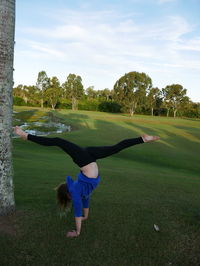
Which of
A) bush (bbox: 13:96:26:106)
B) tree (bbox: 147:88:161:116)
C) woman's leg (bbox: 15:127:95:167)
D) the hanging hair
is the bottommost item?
the hanging hair

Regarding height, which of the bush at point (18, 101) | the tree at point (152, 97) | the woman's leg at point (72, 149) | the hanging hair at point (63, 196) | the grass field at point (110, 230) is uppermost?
the tree at point (152, 97)

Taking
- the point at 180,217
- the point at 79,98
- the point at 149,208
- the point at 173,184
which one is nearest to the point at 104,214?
Result: the point at 149,208

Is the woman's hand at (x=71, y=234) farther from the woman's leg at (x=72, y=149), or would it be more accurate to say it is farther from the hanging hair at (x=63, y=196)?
the woman's leg at (x=72, y=149)

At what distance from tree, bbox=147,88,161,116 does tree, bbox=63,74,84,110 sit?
35.6 metres

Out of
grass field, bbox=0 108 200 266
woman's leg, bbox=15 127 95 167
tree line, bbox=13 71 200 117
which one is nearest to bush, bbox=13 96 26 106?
tree line, bbox=13 71 200 117

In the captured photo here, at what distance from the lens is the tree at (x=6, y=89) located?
19.2ft

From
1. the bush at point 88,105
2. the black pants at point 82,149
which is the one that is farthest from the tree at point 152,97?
the black pants at point 82,149

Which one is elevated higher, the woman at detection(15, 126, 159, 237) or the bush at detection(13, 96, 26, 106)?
the bush at detection(13, 96, 26, 106)

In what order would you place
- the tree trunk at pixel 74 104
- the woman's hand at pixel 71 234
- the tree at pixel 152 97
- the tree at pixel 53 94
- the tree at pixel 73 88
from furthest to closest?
1. the tree at pixel 73 88
2. the tree trunk at pixel 74 104
3. the tree at pixel 53 94
4. the tree at pixel 152 97
5. the woman's hand at pixel 71 234

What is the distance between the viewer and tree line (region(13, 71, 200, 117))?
9319 centimetres

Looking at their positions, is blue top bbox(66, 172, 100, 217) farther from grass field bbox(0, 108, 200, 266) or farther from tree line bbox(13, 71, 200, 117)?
tree line bbox(13, 71, 200, 117)

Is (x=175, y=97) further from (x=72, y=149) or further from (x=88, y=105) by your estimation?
(x=72, y=149)

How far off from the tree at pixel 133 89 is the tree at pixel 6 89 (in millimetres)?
87425

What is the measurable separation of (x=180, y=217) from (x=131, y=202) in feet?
5.55
